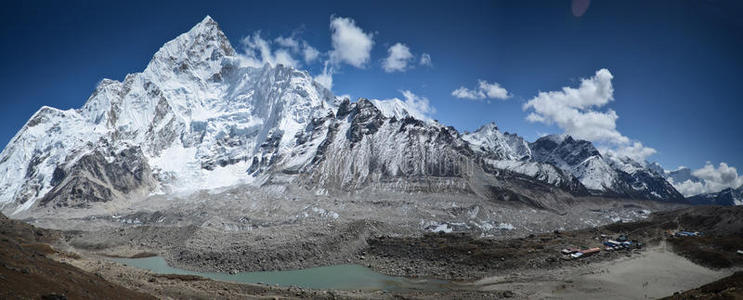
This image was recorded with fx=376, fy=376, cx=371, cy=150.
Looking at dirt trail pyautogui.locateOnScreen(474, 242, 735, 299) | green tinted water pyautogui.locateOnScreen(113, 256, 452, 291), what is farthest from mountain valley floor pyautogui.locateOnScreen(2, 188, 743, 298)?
green tinted water pyautogui.locateOnScreen(113, 256, 452, 291)

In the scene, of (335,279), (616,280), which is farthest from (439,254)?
(616,280)

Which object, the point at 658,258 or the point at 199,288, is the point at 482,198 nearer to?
the point at 658,258

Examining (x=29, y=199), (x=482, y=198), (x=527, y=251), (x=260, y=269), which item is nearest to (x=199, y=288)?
(x=260, y=269)

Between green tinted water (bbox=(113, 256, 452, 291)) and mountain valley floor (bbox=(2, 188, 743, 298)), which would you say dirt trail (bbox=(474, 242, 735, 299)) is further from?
green tinted water (bbox=(113, 256, 452, 291))

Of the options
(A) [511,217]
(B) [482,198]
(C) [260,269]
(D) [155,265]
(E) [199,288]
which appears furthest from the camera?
(B) [482,198]

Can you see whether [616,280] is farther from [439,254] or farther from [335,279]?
[335,279]
